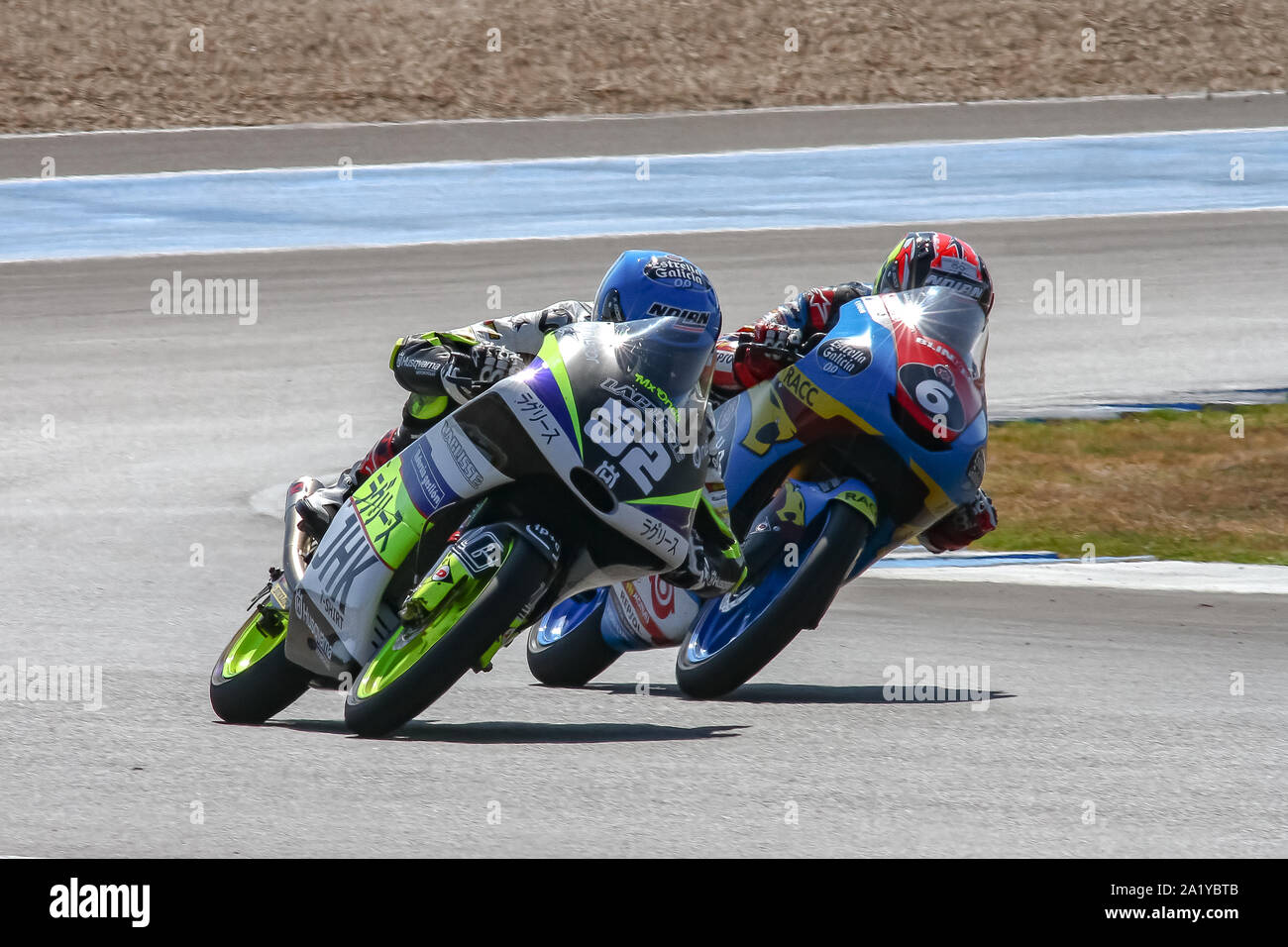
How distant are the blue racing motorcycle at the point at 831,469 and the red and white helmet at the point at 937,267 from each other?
61 millimetres

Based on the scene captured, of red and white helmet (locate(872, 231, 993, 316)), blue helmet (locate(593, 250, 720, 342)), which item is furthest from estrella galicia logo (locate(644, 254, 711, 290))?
red and white helmet (locate(872, 231, 993, 316))

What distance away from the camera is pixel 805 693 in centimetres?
709

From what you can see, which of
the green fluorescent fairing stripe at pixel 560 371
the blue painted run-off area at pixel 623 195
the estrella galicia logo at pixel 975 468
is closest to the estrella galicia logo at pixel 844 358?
the estrella galicia logo at pixel 975 468

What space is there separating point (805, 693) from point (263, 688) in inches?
72.8

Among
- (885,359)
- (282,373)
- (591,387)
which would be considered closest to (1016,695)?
(885,359)

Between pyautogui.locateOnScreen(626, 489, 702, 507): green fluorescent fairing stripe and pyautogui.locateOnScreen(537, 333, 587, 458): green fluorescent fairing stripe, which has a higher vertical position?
pyautogui.locateOnScreen(537, 333, 587, 458): green fluorescent fairing stripe

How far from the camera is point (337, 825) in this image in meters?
5.02

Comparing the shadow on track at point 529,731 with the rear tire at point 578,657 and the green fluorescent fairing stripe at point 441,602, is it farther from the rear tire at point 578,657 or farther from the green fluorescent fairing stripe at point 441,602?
the rear tire at point 578,657

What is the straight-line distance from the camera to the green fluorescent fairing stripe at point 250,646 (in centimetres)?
638

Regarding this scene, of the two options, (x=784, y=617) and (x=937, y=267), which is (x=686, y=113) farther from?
(x=784, y=617)

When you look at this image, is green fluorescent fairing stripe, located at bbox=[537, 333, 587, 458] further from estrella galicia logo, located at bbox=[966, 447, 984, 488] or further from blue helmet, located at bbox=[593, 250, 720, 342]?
estrella galicia logo, located at bbox=[966, 447, 984, 488]

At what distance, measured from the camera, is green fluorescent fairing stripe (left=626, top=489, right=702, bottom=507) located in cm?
587

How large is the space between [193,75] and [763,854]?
21.6 metres
